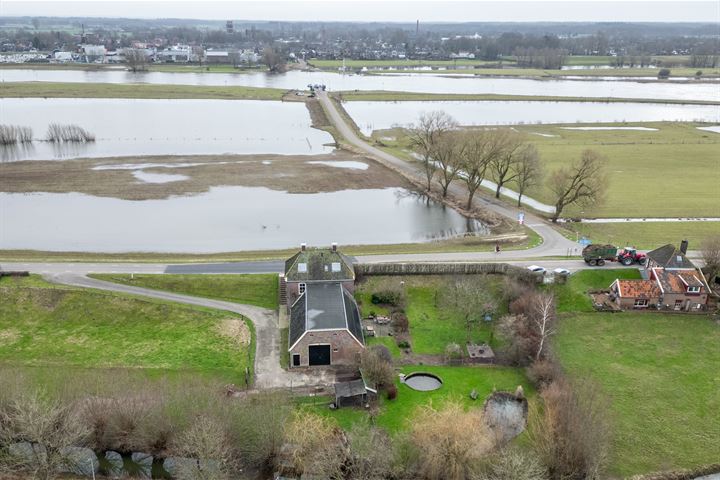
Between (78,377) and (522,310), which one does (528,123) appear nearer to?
(522,310)

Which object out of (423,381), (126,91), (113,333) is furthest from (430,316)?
(126,91)

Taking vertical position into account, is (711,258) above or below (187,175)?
below

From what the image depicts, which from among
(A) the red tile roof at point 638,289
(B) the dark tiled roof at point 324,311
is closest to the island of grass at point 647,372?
(A) the red tile roof at point 638,289

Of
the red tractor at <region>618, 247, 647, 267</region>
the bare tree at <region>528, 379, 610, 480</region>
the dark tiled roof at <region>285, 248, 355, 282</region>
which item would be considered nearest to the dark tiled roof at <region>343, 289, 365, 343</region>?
the dark tiled roof at <region>285, 248, 355, 282</region>

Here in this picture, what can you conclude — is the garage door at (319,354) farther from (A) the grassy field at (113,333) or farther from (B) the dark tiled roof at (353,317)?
(A) the grassy field at (113,333)

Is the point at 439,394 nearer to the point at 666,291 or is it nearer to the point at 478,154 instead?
the point at 666,291

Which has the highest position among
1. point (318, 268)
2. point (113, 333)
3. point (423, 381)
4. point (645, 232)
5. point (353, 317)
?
point (318, 268)

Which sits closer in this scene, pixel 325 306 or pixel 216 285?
pixel 325 306

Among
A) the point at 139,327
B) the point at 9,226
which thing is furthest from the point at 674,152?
the point at 9,226
